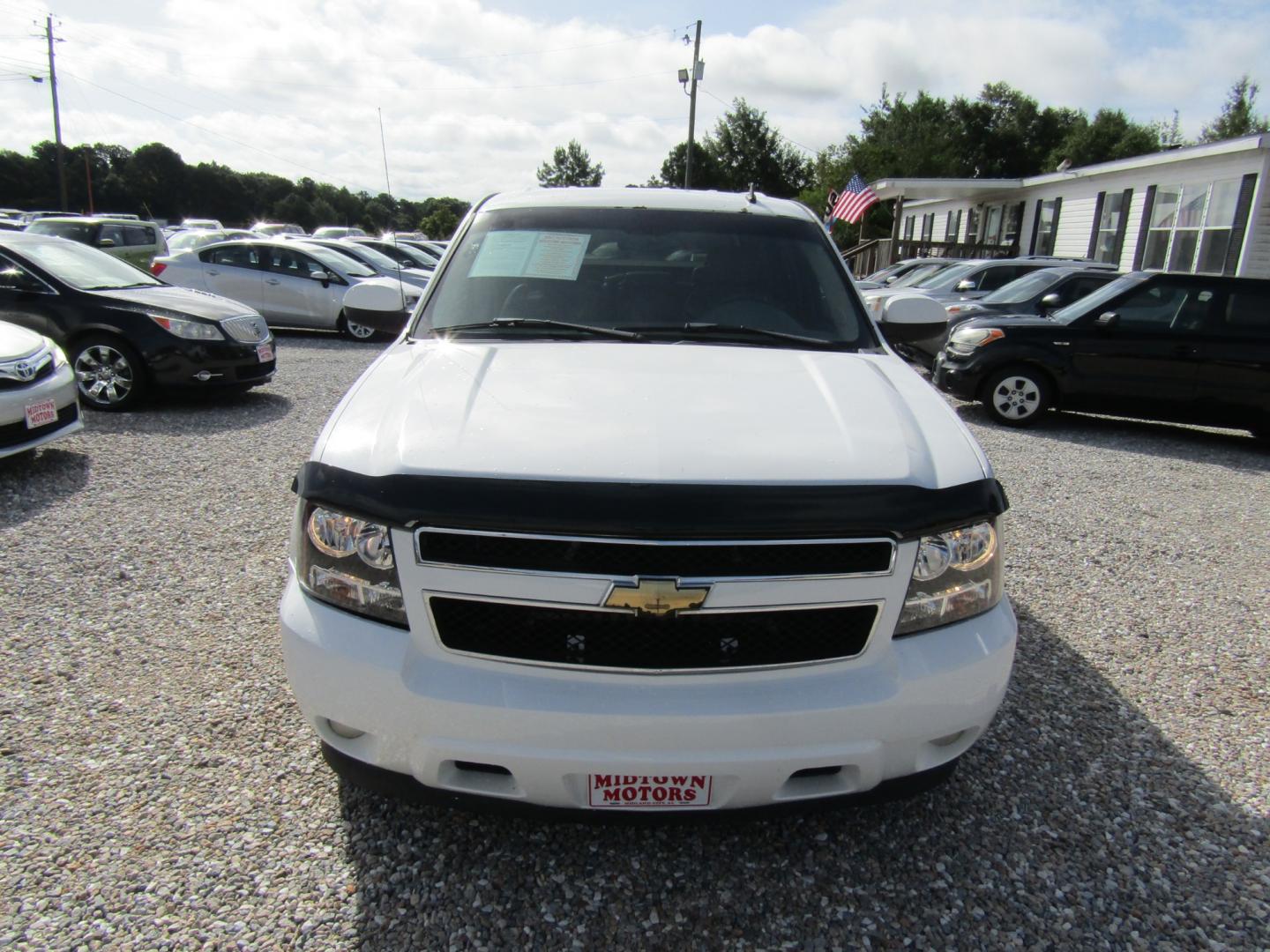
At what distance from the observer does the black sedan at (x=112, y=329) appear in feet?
25.2

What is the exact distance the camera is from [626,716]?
191 centimetres

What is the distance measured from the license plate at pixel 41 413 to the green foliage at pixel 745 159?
198ft

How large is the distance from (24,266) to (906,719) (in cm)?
874

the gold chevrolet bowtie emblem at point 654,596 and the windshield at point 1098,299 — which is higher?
the windshield at point 1098,299

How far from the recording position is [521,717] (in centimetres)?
191

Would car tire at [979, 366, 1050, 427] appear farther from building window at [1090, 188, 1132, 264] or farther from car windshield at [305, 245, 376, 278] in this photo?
building window at [1090, 188, 1132, 264]

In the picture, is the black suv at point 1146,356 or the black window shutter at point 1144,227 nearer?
the black suv at point 1146,356

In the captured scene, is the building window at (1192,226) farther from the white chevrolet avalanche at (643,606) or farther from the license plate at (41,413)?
the license plate at (41,413)

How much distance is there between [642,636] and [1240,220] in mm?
18172

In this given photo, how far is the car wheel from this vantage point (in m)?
7.73

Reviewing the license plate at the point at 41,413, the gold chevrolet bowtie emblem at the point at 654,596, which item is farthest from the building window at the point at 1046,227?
the gold chevrolet bowtie emblem at the point at 654,596

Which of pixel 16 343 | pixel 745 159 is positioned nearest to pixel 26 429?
pixel 16 343

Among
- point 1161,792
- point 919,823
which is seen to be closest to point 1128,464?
point 1161,792

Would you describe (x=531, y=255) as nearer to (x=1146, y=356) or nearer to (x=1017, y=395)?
(x=1017, y=395)
